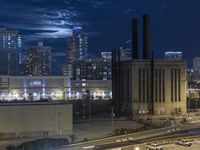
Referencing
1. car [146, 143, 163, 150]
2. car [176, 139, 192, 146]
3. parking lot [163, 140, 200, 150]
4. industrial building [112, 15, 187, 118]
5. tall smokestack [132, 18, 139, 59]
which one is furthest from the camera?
tall smokestack [132, 18, 139, 59]

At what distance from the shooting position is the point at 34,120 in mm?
50469

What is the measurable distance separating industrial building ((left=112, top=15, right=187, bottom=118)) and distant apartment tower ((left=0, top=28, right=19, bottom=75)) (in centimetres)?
10255

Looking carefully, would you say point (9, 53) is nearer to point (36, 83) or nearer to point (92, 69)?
point (92, 69)

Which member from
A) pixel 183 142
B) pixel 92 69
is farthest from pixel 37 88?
pixel 92 69

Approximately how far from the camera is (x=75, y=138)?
154 ft

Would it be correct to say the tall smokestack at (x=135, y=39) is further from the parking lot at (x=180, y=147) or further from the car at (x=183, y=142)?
the parking lot at (x=180, y=147)

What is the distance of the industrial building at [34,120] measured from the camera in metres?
49.7

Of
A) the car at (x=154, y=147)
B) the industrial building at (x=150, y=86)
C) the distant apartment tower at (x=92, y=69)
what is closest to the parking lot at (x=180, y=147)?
the car at (x=154, y=147)

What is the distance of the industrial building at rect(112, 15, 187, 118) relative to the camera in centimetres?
7569

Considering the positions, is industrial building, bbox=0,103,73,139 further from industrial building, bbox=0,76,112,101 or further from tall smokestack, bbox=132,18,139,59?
industrial building, bbox=0,76,112,101

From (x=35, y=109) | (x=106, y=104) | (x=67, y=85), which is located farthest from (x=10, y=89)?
(x=35, y=109)

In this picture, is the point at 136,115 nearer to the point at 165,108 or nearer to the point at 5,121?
the point at 165,108

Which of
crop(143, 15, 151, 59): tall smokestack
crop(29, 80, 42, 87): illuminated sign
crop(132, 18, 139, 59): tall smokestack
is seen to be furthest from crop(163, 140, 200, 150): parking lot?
crop(29, 80, 42, 87): illuminated sign

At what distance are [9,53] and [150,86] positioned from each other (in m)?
120
